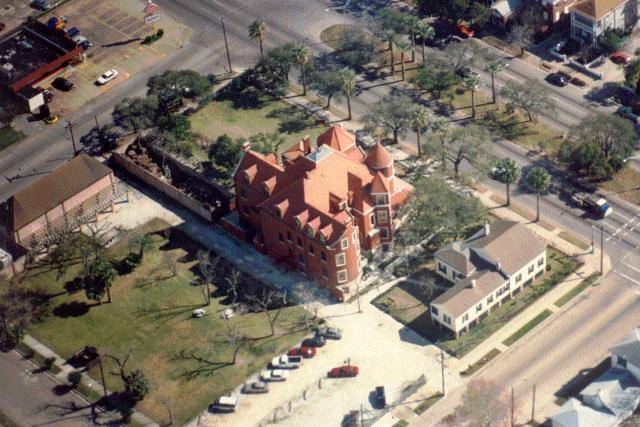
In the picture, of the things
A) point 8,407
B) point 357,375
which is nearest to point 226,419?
point 357,375

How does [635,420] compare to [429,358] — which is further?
[429,358]

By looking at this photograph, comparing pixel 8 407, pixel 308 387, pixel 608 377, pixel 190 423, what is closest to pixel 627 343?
pixel 608 377

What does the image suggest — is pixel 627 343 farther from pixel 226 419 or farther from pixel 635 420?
pixel 226 419

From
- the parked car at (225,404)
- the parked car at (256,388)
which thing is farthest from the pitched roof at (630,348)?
the parked car at (225,404)

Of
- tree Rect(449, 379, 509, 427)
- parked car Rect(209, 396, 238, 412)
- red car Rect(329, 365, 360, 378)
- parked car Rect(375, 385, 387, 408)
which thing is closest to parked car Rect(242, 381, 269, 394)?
parked car Rect(209, 396, 238, 412)

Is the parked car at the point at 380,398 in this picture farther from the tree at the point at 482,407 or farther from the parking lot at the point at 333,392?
the tree at the point at 482,407

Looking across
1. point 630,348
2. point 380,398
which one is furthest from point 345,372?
point 630,348
